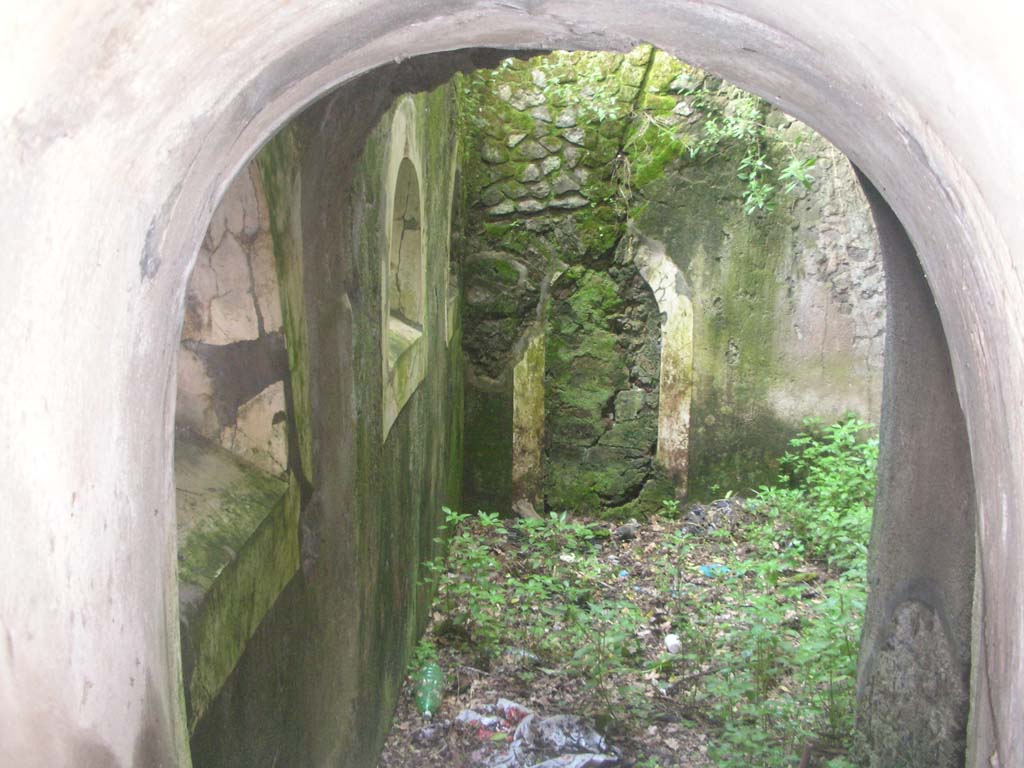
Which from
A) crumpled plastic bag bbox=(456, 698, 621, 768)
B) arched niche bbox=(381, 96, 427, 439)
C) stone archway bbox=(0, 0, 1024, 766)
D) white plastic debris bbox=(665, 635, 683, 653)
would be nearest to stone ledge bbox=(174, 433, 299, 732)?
stone archway bbox=(0, 0, 1024, 766)

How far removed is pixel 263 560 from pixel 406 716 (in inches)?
90.8

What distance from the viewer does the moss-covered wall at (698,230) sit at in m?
6.54

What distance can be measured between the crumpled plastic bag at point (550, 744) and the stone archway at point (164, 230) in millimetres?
2339

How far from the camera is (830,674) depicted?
3688 mm

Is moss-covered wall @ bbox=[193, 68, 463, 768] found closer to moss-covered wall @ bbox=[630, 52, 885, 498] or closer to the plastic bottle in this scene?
the plastic bottle

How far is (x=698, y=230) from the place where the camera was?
6.64 meters

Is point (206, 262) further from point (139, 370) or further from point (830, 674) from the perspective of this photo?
point (830, 674)

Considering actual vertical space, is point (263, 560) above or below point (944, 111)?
below

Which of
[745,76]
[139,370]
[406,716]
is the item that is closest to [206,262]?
[139,370]

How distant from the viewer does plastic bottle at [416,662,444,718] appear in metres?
4.22

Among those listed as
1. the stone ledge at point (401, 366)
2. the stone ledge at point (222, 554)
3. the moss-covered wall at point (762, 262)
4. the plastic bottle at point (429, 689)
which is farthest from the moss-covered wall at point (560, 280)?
the stone ledge at point (222, 554)

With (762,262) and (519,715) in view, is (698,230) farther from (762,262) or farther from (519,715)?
(519,715)

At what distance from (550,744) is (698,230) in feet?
13.2

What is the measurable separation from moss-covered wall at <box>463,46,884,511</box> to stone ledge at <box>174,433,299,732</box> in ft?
15.1
